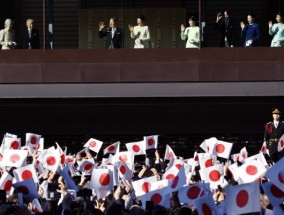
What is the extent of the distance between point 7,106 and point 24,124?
0.80 metres

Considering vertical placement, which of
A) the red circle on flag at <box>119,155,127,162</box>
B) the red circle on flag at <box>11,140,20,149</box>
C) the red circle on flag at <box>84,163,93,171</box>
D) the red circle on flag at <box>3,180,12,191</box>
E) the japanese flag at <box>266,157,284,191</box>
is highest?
the japanese flag at <box>266,157,284,191</box>

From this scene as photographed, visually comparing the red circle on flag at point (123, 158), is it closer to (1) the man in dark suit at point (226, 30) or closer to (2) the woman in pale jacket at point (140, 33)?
(2) the woman in pale jacket at point (140, 33)

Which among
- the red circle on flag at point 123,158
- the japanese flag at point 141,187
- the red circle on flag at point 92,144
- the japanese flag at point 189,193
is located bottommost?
the red circle on flag at point 92,144

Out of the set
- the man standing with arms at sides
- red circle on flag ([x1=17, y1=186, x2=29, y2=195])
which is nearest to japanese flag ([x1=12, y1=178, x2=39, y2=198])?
red circle on flag ([x1=17, y1=186, x2=29, y2=195])

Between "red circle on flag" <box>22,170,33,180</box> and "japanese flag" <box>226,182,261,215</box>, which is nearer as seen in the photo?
"japanese flag" <box>226,182,261,215</box>

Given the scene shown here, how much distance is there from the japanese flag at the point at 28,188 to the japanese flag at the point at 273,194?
11.2 feet

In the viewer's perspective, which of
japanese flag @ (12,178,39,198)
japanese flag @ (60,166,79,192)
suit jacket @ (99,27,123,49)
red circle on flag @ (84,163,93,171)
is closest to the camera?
japanese flag @ (12,178,39,198)

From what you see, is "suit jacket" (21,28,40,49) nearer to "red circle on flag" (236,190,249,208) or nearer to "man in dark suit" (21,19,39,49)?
"man in dark suit" (21,19,39,49)

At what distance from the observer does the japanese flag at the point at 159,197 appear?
1672 cm

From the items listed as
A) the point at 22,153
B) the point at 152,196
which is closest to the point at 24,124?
the point at 22,153

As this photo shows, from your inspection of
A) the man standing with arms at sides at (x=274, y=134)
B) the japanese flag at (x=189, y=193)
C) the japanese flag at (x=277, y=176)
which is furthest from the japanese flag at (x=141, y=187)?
the man standing with arms at sides at (x=274, y=134)

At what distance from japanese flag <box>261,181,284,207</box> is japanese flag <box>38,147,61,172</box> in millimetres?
6785

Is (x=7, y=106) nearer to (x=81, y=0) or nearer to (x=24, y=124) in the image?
(x=24, y=124)

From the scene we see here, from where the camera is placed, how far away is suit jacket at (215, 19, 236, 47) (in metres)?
31.9
